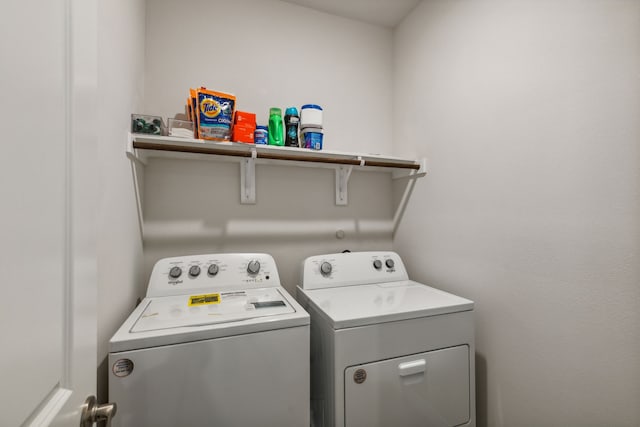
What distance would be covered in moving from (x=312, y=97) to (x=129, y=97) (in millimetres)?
1048

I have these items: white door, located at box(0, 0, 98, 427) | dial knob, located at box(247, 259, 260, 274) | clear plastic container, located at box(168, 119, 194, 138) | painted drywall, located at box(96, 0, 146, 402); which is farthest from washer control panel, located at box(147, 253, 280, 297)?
white door, located at box(0, 0, 98, 427)

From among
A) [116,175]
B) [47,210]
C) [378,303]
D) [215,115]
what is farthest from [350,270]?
[47,210]

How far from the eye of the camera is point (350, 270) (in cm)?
161

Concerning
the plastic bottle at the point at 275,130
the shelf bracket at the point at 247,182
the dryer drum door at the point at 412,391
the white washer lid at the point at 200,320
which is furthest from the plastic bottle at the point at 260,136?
the dryer drum door at the point at 412,391

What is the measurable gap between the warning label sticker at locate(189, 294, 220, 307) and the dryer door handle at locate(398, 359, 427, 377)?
2.70 feet

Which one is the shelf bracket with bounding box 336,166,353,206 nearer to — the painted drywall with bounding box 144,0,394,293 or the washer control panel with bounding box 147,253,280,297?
the painted drywall with bounding box 144,0,394,293

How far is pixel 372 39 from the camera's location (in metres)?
1.99

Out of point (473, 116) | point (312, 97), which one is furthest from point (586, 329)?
point (312, 97)

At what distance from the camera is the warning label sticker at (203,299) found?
3.86 ft

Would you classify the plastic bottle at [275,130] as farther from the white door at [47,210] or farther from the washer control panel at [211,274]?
the white door at [47,210]

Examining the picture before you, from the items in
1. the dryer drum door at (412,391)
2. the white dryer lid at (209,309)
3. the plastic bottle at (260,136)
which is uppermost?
the plastic bottle at (260,136)

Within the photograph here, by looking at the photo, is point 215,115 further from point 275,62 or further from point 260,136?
point 275,62

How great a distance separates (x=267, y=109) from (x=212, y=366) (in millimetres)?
1426

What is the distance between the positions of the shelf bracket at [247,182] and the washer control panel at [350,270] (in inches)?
20.5
